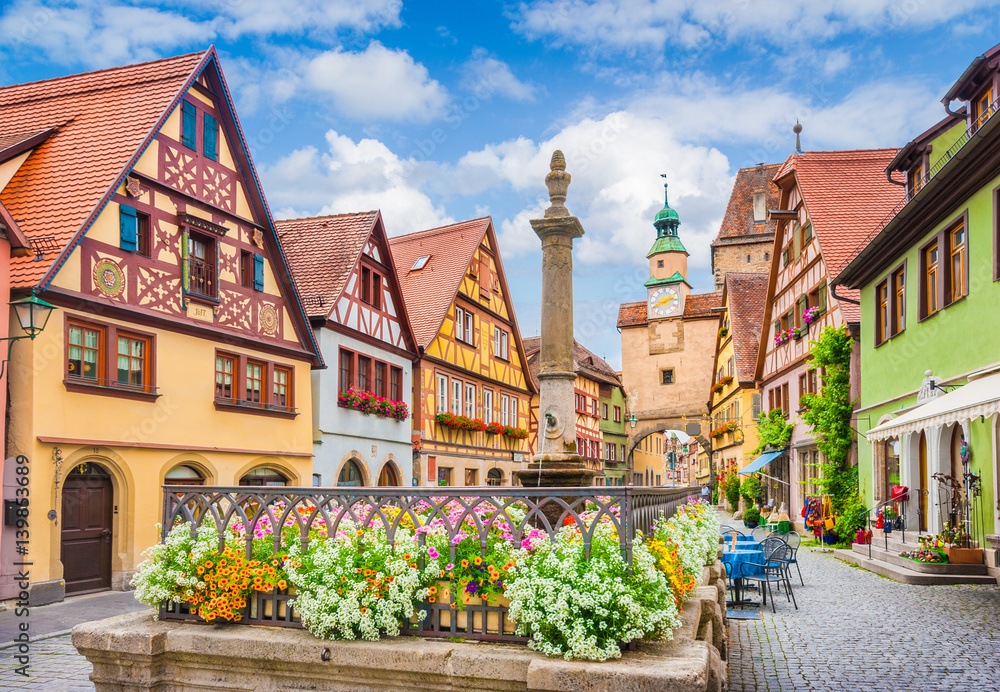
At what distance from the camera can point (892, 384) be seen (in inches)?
660

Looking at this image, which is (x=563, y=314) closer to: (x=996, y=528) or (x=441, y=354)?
(x=996, y=528)

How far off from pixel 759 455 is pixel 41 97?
77.3ft

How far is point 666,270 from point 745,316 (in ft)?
91.2

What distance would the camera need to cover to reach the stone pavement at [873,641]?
23.3 feet

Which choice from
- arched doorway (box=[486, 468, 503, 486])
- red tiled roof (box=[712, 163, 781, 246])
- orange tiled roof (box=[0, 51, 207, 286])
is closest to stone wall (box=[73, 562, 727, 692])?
orange tiled roof (box=[0, 51, 207, 286])

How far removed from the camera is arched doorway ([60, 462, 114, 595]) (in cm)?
1259

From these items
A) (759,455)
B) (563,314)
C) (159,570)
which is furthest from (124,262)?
(759,455)

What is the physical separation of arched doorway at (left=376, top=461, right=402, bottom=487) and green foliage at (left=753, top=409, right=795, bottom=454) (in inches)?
460

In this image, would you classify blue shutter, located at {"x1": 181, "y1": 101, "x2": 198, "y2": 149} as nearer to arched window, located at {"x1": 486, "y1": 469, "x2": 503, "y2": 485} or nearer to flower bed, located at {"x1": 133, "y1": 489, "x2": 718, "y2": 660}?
flower bed, located at {"x1": 133, "y1": 489, "x2": 718, "y2": 660}

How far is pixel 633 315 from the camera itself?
59750 millimetres

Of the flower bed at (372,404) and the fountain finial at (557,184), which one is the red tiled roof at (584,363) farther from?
the fountain finial at (557,184)

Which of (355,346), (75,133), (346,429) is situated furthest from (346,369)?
(75,133)

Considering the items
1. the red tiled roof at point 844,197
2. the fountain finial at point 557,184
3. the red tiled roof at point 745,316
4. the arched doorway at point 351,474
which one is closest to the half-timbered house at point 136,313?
the arched doorway at point 351,474

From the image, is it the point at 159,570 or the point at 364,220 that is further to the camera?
the point at 364,220
